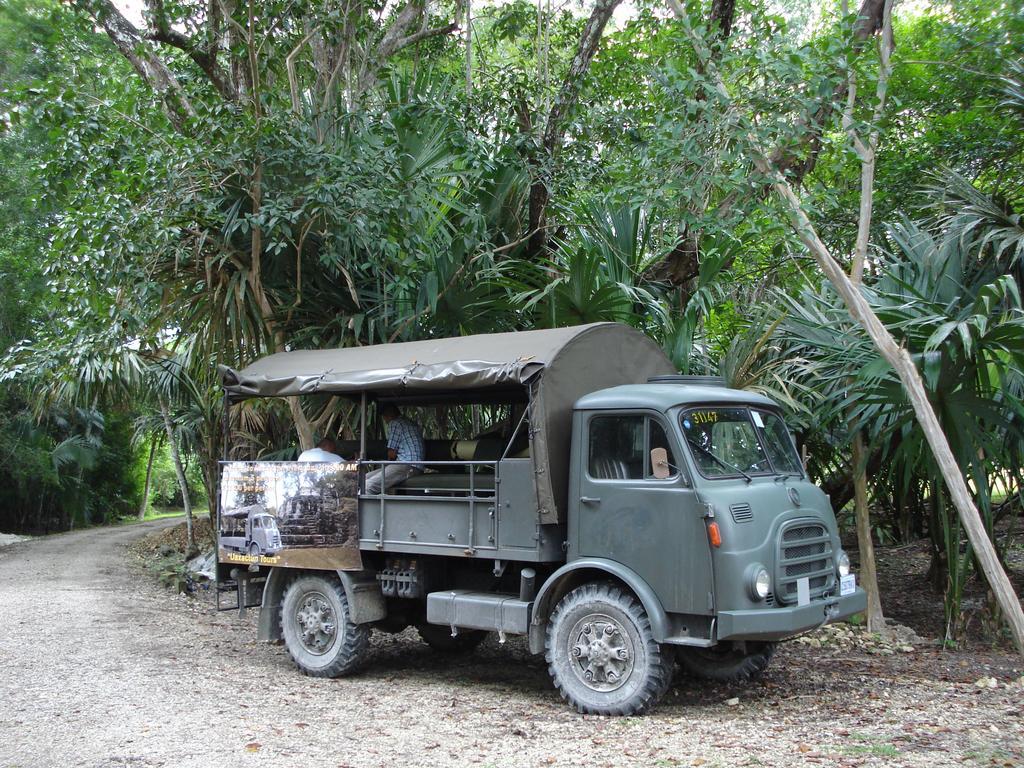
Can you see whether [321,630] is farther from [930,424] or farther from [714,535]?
[930,424]

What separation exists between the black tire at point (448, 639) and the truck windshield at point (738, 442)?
3477 millimetres

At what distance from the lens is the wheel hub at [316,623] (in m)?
8.45

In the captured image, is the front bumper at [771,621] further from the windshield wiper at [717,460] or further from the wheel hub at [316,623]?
the wheel hub at [316,623]

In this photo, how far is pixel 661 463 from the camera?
264 inches

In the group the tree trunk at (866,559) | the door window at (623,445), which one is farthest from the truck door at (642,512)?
the tree trunk at (866,559)

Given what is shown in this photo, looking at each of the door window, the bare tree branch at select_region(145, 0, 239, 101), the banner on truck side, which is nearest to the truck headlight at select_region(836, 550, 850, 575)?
the door window

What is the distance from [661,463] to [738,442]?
2.56 feet

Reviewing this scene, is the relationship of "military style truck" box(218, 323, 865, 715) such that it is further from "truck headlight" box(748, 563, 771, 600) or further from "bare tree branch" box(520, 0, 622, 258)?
"bare tree branch" box(520, 0, 622, 258)

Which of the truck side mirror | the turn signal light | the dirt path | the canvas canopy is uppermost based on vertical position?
the canvas canopy

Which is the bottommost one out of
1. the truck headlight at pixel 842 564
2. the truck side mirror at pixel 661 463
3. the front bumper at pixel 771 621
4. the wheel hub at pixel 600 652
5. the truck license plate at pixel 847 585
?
the wheel hub at pixel 600 652

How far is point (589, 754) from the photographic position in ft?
18.8

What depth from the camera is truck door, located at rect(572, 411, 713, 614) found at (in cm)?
644

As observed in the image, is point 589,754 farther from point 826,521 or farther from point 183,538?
point 183,538

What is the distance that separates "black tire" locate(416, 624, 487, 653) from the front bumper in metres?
3.55
